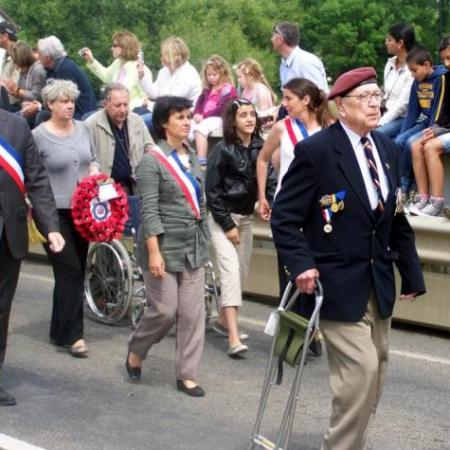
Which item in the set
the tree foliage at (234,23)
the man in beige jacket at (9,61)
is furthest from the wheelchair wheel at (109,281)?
the tree foliage at (234,23)

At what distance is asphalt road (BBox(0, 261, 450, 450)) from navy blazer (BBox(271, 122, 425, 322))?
1.35 metres

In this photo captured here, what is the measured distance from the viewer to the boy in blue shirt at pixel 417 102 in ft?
32.3

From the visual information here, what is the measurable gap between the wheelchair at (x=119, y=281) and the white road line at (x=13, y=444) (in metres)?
2.85

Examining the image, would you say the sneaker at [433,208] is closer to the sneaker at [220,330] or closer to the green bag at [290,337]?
the sneaker at [220,330]

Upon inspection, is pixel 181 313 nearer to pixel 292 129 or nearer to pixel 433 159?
pixel 292 129

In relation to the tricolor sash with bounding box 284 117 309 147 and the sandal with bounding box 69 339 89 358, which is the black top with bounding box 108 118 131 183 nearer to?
the sandal with bounding box 69 339 89 358

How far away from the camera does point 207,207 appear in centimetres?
845

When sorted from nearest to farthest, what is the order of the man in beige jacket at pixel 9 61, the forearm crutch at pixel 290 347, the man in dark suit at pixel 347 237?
the forearm crutch at pixel 290 347, the man in dark suit at pixel 347 237, the man in beige jacket at pixel 9 61

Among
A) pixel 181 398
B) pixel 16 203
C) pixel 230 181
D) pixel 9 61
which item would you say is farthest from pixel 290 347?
pixel 9 61

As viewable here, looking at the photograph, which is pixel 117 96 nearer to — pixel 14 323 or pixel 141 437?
pixel 14 323

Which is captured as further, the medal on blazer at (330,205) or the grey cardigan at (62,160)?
the grey cardigan at (62,160)

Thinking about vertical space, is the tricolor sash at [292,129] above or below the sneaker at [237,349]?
above

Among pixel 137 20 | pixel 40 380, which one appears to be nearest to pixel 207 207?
pixel 40 380

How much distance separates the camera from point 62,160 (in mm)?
8477
